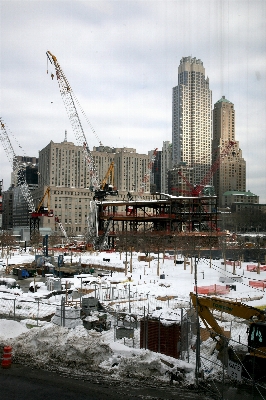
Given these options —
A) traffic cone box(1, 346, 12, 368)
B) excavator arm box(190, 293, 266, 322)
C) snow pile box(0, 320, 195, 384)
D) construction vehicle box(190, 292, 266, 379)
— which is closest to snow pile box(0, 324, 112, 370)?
→ snow pile box(0, 320, 195, 384)

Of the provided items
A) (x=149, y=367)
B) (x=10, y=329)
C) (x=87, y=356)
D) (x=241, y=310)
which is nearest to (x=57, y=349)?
(x=87, y=356)

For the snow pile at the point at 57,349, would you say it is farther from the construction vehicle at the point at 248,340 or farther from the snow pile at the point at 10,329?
the construction vehicle at the point at 248,340

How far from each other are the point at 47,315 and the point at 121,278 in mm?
16829

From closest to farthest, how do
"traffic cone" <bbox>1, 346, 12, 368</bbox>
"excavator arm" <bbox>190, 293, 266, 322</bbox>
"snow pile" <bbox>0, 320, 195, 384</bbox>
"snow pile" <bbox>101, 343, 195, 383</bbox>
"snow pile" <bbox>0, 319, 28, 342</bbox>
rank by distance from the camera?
1. "snow pile" <bbox>101, 343, 195, 383</bbox>
2. "snow pile" <bbox>0, 320, 195, 384</bbox>
3. "excavator arm" <bbox>190, 293, 266, 322</bbox>
4. "traffic cone" <bbox>1, 346, 12, 368</bbox>
5. "snow pile" <bbox>0, 319, 28, 342</bbox>

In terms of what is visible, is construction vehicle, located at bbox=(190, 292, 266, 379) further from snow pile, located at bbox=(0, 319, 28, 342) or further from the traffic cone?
snow pile, located at bbox=(0, 319, 28, 342)

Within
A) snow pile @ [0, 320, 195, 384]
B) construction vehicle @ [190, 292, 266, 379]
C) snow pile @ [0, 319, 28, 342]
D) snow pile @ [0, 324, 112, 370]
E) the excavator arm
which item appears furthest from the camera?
snow pile @ [0, 319, 28, 342]

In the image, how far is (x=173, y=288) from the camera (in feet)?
106

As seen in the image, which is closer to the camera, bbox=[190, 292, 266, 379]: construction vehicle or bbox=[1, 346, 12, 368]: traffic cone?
bbox=[190, 292, 266, 379]: construction vehicle

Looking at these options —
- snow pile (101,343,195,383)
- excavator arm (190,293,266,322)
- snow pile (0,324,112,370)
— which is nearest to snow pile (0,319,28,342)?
snow pile (0,324,112,370)

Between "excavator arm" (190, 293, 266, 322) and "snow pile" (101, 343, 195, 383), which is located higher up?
"excavator arm" (190, 293, 266, 322)

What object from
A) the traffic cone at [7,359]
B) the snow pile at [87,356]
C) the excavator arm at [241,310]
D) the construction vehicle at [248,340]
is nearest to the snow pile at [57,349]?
the snow pile at [87,356]

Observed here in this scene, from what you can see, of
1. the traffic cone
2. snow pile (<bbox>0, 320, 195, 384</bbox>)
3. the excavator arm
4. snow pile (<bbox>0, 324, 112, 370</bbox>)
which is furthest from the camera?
snow pile (<bbox>0, 324, 112, 370</bbox>)

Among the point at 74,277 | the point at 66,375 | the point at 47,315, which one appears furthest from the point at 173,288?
the point at 66,375

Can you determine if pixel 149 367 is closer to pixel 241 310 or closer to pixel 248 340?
pixel 248 340
